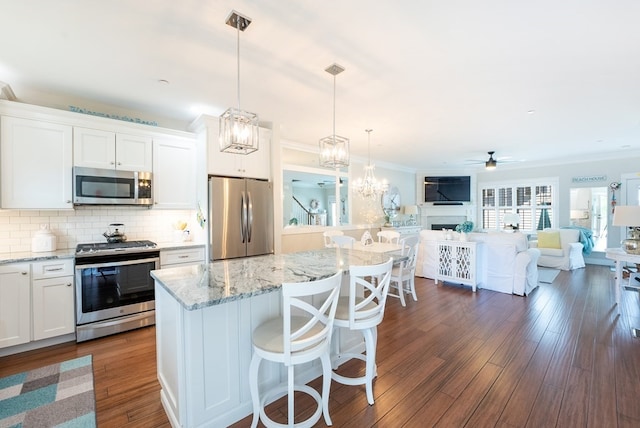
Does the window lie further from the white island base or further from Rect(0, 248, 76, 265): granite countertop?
Rect(0, 248, 76, 265): granite countertop

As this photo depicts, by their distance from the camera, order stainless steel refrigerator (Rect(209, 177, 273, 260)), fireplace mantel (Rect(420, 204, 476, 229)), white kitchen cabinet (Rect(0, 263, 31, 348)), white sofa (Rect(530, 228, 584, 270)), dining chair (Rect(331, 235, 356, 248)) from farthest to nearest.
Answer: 1. fireplace mantel (Rect(420, 204, 476, 229))
2. white sofa (Rect(530, 228, 584, 270))
3. dining chair (Rect(331, 235, 356, 248))
4. stainless steel refrigerator (Rect(209, 177, 273, 260))
5. white kitchen cabinet (Rect(0, 263, 31, 348))

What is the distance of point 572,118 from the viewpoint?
4090 mm

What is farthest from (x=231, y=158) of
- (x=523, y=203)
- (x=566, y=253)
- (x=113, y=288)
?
(x=523, y=203)

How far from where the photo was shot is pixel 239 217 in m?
3.72

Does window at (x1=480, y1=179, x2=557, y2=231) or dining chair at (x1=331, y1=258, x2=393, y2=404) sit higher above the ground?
window at (x1=480, y1=179, x2=557, y2=231)

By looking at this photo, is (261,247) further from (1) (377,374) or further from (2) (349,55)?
(2) (349,55)

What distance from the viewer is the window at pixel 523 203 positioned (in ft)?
25.2

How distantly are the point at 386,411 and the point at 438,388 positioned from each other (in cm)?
52

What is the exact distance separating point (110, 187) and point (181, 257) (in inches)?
45.1

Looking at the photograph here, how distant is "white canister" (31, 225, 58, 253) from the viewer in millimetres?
2963

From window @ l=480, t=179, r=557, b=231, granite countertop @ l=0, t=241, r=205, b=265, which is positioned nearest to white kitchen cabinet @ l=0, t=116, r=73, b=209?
granite countertop @ l=0, t=241, r=205, b=265

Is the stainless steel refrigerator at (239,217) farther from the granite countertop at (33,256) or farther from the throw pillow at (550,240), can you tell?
the throw pillow at (550,240)

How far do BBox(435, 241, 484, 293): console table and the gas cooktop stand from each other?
462 centimetres

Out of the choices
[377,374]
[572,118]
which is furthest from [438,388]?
[572,118]
